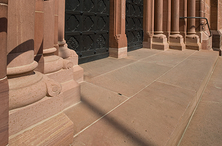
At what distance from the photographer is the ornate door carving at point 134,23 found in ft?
19.0

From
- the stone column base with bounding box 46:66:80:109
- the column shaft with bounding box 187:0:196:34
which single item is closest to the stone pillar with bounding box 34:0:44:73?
the stone column base with bounding box 46:66:80:109

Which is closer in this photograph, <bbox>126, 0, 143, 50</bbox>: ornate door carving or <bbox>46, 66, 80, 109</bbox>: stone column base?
<bbox>46, 66, 80, 109</bbox>: stone column base

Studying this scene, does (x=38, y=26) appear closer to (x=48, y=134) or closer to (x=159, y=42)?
(x=48, y=134)

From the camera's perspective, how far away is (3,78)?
35.2 inches

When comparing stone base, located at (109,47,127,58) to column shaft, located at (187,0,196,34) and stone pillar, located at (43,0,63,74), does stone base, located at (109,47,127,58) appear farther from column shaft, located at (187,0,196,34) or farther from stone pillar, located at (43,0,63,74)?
column shaft, located at (187,0,196,34)

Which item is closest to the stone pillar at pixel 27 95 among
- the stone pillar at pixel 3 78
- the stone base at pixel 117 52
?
the stone pillar at pixel 3 78

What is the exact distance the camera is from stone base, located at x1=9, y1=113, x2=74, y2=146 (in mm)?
1102

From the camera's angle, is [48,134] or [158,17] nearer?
[48,134]

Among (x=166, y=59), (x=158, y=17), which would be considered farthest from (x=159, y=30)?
(x=166, y=59)

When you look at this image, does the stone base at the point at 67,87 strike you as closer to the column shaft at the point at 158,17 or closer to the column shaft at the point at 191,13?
the column shaft at the point at 158,17

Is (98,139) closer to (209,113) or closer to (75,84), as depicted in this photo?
(75,84)

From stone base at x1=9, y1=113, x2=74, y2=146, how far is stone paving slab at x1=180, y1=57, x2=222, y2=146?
1.23 metres

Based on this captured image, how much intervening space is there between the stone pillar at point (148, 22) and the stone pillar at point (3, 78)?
647 centimetres

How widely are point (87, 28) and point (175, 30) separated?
5.07 meters
